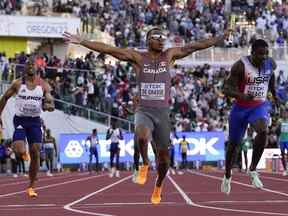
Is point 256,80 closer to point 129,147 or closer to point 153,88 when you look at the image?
point 153,88

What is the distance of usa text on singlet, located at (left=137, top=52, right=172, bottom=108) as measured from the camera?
13289 millimetres

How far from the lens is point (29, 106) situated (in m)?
16.2

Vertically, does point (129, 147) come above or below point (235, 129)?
below

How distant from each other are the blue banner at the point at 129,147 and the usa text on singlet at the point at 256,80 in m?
21.7

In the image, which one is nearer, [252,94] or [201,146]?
[252,94]

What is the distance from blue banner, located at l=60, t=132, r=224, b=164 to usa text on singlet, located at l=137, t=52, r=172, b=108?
22148 mm

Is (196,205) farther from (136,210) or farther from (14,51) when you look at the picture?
(14,51)

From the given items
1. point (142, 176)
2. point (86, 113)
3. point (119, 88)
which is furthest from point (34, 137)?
point (119, 88)

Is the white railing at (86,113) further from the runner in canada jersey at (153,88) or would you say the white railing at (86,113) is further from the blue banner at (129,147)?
the runner in canada jersey at (153,88)

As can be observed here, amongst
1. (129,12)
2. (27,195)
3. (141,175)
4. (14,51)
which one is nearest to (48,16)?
(14,51)

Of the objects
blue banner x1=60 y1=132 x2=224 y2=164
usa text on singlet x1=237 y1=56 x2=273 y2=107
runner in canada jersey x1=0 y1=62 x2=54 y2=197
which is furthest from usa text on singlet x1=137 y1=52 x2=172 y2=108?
blue banner x1=60 y1=132 x2=224 y2=164

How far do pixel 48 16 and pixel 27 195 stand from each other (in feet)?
91.8

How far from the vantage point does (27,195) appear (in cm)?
1700

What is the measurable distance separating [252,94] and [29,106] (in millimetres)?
4098
